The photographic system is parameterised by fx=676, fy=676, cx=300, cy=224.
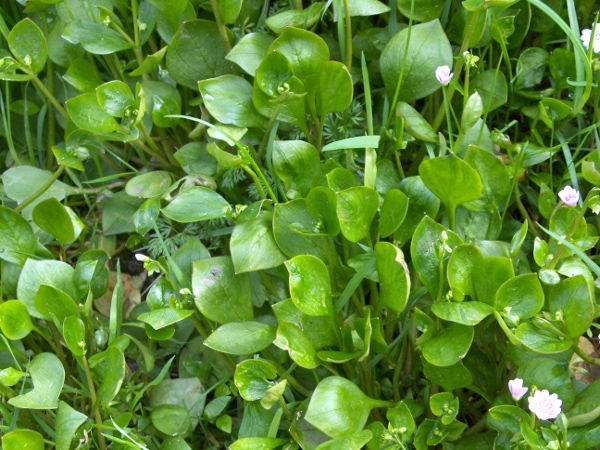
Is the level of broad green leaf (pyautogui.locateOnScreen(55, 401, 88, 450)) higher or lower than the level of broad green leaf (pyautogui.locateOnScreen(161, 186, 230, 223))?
lower

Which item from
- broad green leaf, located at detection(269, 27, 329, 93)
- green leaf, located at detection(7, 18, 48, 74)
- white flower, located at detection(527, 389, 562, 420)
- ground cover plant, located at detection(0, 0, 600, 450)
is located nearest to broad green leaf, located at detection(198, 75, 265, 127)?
ground cover plant, located at detection(0, 0, 600, 450)

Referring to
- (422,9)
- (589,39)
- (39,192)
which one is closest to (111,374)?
(39,192)

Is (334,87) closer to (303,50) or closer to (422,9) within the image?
(303,50)

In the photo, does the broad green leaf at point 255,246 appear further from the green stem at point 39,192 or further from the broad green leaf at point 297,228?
the green stem at point 39,192

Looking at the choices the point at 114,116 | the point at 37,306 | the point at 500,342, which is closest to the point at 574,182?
the point at 500,342

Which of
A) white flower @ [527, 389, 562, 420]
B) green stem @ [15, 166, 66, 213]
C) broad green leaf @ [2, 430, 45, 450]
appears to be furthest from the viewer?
green stem @ [15, 166, 66, 213]

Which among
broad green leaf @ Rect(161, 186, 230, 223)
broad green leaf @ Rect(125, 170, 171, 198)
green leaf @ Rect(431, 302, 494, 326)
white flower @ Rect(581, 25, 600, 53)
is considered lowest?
green leaf @ Rect(431, 302, 494, 326)

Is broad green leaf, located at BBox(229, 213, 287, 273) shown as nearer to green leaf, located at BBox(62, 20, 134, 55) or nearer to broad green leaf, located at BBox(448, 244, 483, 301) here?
broad green leaf, located at BBox(448, 244, 483, 301)
